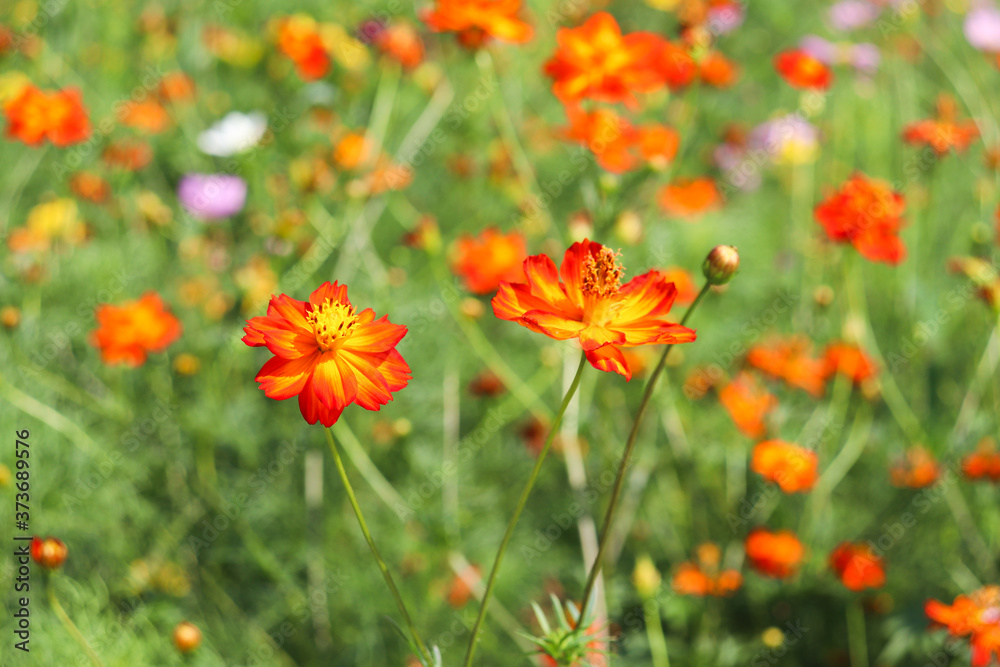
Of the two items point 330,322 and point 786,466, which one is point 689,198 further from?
point 330,322

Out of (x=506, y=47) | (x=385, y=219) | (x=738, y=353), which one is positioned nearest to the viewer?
(x=738, y=353)

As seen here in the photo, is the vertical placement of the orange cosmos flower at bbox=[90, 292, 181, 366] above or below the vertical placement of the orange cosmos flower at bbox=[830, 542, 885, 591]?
above

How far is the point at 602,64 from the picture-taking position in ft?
4.02

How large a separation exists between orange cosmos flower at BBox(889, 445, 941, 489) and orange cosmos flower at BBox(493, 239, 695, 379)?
0.87 meters

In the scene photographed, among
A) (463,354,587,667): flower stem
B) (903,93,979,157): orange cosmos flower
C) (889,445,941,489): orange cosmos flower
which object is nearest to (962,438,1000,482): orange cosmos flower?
(889,445,941,489): orange cosmos flower

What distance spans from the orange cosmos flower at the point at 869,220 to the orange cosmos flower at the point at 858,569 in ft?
1.63

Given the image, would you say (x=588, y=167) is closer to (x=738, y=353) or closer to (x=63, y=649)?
(x=738, y=353)

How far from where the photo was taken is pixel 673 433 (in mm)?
1488

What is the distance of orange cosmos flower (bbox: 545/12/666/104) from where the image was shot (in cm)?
119

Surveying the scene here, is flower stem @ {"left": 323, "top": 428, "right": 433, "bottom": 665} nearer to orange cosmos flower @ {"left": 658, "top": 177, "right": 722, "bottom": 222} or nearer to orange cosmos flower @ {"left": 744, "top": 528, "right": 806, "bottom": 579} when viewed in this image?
orange cosmos flower @ {"left": 744, "top": 528, "right": 806, "bottom": 579}

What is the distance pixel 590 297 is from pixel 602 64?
668 mm

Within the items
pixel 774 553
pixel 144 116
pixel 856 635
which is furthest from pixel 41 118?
pixel 856 635

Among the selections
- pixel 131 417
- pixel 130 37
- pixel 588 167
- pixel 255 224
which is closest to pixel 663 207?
pixel 588 167

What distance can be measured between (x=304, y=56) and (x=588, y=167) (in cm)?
83
